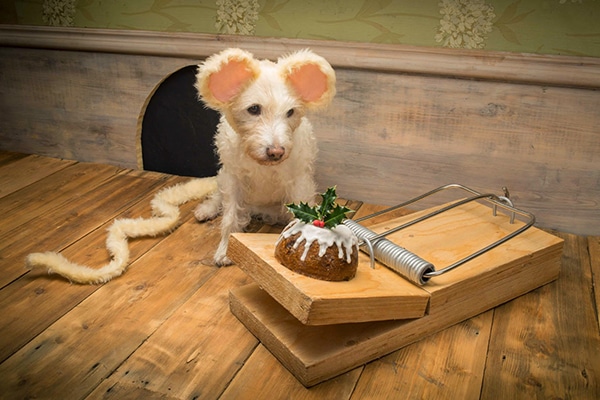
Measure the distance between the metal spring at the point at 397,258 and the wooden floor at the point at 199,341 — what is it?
17 centimetres

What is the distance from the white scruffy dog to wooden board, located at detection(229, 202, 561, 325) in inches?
10.6

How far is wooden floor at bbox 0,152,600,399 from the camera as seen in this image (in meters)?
1.24

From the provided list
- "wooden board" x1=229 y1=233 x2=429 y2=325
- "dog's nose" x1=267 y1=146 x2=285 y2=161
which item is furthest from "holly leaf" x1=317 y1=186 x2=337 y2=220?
"dog's nose" x1=267 y1=146 x2=285 y2=161

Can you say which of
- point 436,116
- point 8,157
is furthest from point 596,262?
point 8,157

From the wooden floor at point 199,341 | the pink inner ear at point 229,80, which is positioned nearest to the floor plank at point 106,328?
the wooden floor at point 199,341

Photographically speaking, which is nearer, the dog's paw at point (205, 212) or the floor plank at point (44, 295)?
the floor plank at point (44, 295)

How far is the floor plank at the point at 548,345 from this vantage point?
1.26 metres

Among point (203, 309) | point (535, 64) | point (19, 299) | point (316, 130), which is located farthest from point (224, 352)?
point (535, 64)

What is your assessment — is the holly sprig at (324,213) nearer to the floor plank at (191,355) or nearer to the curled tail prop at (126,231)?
the floor plank at (191,355)

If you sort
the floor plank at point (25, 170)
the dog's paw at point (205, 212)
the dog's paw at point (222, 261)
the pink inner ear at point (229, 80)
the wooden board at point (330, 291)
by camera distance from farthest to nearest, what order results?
the floor plank at point (25, 170) < the dog's paw at point (205, 212) < the dog's paw at point (222, 261) < the pink inner ear at point (229, 80) < the wooden board at point (330, 291)

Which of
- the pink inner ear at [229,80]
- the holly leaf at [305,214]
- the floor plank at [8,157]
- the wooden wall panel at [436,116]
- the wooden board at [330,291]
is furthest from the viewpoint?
the floor plank at [8,157]

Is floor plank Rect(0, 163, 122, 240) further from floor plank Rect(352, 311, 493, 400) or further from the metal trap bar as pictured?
floor plank Rect(352, 311, 493, 400)

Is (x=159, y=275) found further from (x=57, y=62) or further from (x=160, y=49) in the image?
(x=57, y=62)

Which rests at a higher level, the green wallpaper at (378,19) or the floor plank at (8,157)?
the green wallpaper at (378,19)
